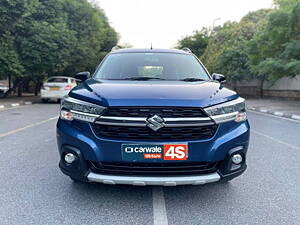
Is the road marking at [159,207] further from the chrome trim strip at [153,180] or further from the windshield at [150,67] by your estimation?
the windshield at [150,67]

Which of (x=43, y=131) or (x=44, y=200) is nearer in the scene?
(x=44, y=200)

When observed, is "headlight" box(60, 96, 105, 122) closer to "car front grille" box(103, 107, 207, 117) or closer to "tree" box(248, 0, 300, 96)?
"car front grille" box(103, 107, 207, 117)

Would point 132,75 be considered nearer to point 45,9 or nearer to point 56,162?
point 56,162

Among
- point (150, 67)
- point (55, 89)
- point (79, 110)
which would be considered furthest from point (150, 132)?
point (55, 89)

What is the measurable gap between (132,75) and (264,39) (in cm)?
1576

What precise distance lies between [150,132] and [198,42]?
149 feet

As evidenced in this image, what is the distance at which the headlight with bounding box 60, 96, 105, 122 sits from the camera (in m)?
3.09

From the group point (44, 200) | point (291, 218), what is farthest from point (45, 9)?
point (291, 218)

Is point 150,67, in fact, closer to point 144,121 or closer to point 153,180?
point 144,121

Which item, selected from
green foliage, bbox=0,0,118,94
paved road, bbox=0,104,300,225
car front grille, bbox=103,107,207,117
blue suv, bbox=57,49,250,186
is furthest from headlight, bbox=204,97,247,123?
green foliage, bbox=0,0,118,94

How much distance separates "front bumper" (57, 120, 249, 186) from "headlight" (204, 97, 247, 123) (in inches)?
2.7

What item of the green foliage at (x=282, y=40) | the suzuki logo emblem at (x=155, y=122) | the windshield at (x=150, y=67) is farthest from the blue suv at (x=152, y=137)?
the green foliage at (x=282, y=40)

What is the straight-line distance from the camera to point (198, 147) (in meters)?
3.03

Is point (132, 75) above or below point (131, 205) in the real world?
above
